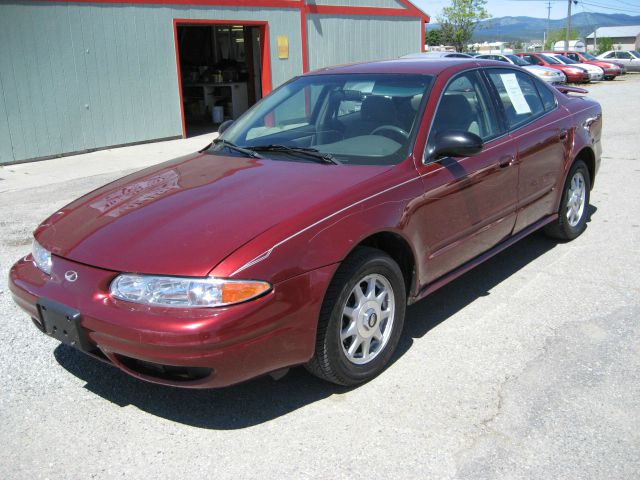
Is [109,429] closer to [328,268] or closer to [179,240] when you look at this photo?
[179,240]

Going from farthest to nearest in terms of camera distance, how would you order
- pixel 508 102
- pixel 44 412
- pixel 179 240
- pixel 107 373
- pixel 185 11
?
pixel 185 11
pixel 508 102
pixel 107 373
pixel 44 412
pixel 179 240

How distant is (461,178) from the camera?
12.7 feet

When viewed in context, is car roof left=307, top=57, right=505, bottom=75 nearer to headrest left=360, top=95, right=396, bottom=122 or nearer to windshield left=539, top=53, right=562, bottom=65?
headrest left=360, top=95, right=396, bottom=122

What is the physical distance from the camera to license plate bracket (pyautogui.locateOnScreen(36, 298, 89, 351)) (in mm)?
2887

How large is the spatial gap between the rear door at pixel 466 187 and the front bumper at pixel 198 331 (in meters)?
0.97

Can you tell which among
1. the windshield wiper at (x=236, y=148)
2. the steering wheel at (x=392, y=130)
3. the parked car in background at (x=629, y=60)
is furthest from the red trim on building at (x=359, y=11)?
the parked car in background at (x=629, y=60)

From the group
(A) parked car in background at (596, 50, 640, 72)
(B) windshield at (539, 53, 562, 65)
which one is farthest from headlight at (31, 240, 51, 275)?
(A) parked car in background at (596, 50, 640, 72)

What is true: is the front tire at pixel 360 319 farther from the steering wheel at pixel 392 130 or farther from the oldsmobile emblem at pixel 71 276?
the oldsmobile emblem at pixel 71 276

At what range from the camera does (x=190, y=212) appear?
3.20m

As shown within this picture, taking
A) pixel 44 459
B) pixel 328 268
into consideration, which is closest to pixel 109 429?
pixel 44 459

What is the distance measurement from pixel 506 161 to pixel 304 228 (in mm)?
1959

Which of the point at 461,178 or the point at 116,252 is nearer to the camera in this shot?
the point at 116,252

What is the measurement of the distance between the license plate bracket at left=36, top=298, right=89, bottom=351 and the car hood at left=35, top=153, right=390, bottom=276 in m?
0.24

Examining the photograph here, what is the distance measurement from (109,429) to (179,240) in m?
0.98
